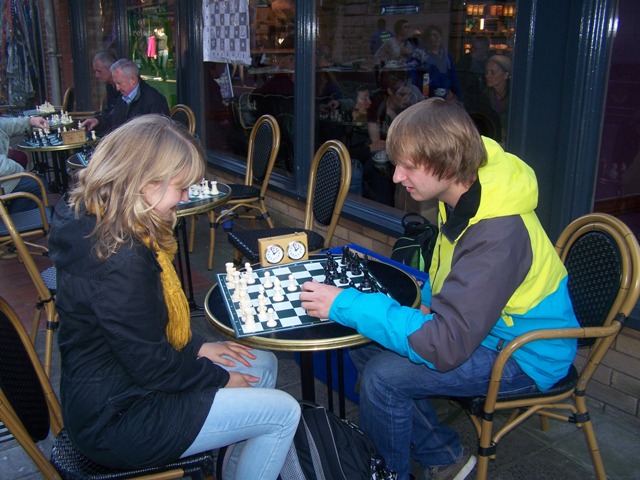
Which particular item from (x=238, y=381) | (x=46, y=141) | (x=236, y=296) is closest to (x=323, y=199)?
(x=236, y=296)

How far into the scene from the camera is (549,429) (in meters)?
2.67

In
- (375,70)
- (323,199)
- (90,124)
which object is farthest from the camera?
(90,124)

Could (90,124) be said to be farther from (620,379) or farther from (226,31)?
(620,379)

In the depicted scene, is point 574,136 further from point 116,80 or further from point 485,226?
point 116,80

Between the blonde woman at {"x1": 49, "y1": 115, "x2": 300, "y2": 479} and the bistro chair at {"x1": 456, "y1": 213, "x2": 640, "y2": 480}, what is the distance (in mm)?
678

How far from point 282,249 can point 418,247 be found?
38.1 inches

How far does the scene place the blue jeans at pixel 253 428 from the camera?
1701mm

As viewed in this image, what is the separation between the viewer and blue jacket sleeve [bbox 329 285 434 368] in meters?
1.80

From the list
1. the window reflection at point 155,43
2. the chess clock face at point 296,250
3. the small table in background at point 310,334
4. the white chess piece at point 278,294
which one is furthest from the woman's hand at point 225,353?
the window reflection at point 155,43

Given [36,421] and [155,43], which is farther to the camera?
[155,43]

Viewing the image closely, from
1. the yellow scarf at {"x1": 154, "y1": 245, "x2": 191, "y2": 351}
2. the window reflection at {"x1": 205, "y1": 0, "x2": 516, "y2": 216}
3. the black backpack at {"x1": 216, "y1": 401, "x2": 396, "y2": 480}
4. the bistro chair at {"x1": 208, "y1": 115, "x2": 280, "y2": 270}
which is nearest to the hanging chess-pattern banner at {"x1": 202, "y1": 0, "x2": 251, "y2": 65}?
the window reflection at {"x1": 205, "y1": 0, "x2": 516, "y2": 216}

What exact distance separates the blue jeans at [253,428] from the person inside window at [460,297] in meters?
0.32

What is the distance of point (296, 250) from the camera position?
8.09 feet

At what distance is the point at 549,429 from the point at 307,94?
10.4 feet
